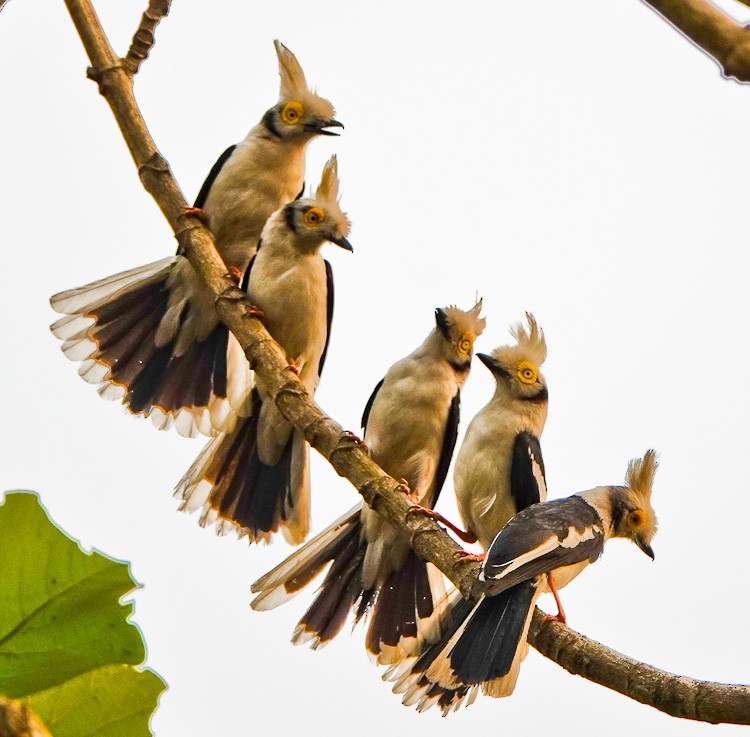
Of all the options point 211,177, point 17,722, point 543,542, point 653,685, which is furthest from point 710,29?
point 211,177

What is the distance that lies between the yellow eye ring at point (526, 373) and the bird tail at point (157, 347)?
1356mm

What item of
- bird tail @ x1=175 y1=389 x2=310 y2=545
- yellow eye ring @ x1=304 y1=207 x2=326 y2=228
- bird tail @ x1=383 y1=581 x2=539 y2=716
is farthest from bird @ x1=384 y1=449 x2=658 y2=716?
yellow eye ring @ x1=304 y1=207 x2=326 y2=228

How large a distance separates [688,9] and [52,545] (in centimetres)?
108

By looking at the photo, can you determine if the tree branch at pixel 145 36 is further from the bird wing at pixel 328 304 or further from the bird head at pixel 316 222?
the bird wing at pixel 328 304

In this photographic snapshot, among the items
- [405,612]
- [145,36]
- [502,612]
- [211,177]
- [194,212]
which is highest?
[211,177]

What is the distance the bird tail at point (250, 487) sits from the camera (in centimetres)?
493

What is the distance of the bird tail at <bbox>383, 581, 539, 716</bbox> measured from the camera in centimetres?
361

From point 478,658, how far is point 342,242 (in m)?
2.17

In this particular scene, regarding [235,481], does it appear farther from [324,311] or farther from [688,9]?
→ [688,9]

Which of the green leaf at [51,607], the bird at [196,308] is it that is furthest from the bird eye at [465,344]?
the green leaf at [51,607]


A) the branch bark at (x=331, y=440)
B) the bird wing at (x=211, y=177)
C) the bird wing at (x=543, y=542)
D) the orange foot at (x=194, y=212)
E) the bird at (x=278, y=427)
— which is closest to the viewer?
the branch bark at (x=331, y=440)

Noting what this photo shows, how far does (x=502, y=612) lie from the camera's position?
375cm

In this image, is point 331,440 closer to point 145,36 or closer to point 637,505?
point 637,505

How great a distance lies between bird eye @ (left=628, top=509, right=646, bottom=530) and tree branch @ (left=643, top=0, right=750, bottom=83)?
152 inches
